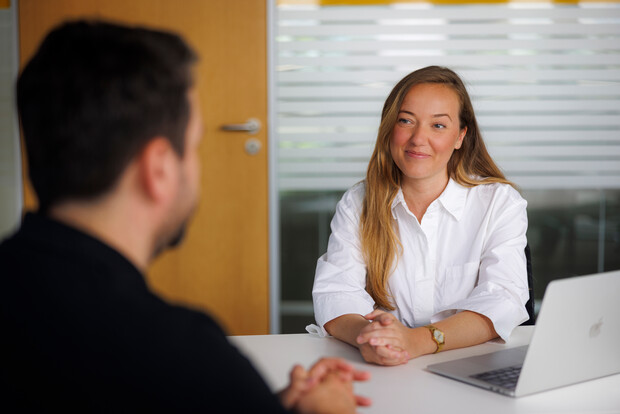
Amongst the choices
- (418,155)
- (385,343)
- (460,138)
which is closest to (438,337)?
(385,343)

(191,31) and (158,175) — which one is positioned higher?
(191,31)

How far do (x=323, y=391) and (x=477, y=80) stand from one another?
244 cm

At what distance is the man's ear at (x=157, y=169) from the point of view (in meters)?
0.77

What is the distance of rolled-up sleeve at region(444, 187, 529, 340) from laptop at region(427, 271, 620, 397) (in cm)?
33

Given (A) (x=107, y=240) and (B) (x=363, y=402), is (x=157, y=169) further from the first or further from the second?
(B) (x=363, y=402)

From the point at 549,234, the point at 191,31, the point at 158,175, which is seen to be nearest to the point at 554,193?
the point at 549,234

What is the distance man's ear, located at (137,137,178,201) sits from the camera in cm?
77

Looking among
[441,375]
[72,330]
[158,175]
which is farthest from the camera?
[441,375]

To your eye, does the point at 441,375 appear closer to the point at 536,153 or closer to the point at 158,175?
the point at 158,175

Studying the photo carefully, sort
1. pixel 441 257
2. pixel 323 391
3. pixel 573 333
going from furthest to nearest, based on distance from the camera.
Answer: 1. pixel 441 257
2. pixel 573 333
3. pixel 323 391

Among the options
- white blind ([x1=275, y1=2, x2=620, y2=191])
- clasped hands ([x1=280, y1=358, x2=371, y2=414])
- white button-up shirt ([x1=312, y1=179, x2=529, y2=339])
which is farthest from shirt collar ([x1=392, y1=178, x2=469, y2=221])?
white blind ([x1=275, y1=2, x2=620, y2=191])

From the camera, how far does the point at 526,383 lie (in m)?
1.18

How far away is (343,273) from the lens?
6.15ft

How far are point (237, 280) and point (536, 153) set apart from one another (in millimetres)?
1577
